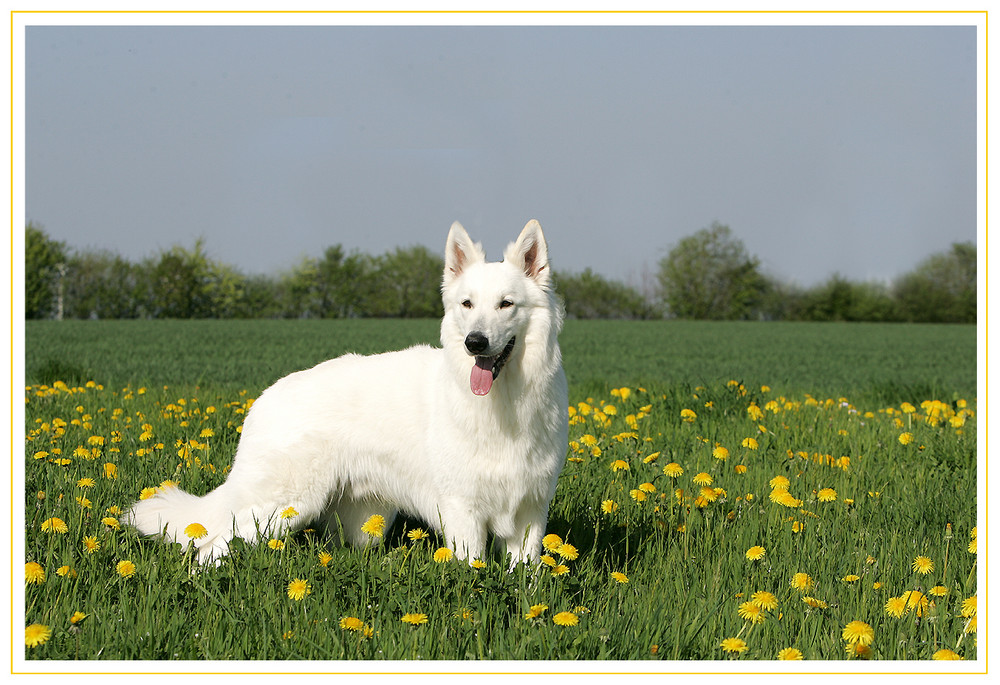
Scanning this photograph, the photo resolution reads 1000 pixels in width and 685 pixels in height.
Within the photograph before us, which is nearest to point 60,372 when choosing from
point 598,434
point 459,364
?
point 598,434

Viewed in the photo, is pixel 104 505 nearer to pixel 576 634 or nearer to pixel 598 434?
pixel 576 634

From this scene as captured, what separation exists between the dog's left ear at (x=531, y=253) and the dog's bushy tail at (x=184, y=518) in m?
2.04

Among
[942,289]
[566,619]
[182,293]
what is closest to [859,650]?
[566,619]

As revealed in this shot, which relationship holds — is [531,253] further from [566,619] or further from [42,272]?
[42,272]

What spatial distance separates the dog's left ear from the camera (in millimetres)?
3600

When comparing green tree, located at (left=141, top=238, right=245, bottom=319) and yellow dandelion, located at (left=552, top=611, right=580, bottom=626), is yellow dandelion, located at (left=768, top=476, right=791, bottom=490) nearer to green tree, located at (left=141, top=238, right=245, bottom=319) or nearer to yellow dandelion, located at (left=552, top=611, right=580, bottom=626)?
yellow dandelion, located at (left=552, top=611, right=580, bottom=626)

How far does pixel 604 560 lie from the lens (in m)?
3.65

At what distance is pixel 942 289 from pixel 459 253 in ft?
244

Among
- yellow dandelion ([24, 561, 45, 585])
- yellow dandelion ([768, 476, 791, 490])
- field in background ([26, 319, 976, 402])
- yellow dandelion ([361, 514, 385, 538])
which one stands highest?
field in background ([26, 319, 976, 402])

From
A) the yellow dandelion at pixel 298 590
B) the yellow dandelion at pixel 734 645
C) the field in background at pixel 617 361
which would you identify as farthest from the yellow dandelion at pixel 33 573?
the field in background at pixel 617 361

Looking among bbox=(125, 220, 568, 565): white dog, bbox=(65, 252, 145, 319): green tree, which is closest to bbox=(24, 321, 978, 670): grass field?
bbox=(125, 220, 568, 565): white dog

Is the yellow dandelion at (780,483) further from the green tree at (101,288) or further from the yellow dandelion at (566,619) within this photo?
the green tree at (101,288)

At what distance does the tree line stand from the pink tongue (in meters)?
47.2
